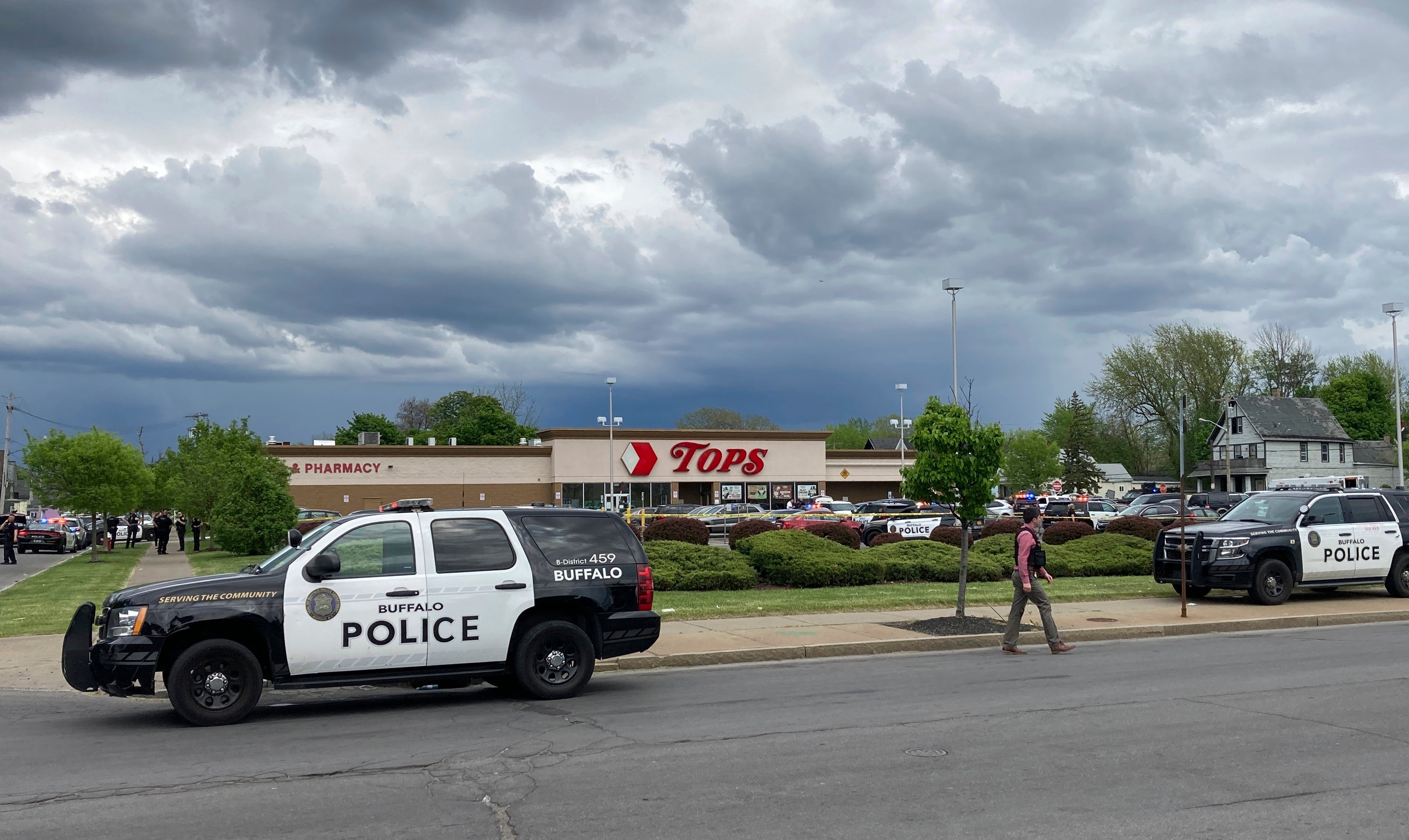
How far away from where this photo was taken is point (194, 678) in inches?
369

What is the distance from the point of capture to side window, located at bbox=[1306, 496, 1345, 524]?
63.6 feet

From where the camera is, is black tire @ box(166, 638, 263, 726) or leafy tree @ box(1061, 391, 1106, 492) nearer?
black tire @ box(166, 638, 263, 726)

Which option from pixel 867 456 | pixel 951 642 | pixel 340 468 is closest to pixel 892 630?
pixel 951 642

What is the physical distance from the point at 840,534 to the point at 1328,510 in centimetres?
1183

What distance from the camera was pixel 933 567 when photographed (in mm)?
23156

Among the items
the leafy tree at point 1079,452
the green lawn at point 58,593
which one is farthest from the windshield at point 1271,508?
the leafy tree at point 1079,452

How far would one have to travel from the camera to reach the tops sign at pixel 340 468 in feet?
209

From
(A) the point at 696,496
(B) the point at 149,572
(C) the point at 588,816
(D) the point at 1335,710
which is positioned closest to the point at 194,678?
(C) the point at 588,816

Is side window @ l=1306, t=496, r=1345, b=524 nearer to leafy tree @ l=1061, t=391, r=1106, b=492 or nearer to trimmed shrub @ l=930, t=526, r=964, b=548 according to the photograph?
trimmed shrub @ l=930, t=526, r=964, b=548

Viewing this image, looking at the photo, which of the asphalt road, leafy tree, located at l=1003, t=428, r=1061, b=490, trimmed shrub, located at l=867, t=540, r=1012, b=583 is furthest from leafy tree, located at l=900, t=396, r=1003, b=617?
leafy tree, located at l=1003, t=428, r=1061, b=490

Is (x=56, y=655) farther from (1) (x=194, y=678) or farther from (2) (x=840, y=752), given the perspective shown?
(2) (x=840, y=752)

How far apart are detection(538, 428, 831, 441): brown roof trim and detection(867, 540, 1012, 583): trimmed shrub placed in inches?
1742

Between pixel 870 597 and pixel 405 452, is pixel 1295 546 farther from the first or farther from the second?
pixel 405 452

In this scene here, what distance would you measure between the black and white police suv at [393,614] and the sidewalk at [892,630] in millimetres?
2121
